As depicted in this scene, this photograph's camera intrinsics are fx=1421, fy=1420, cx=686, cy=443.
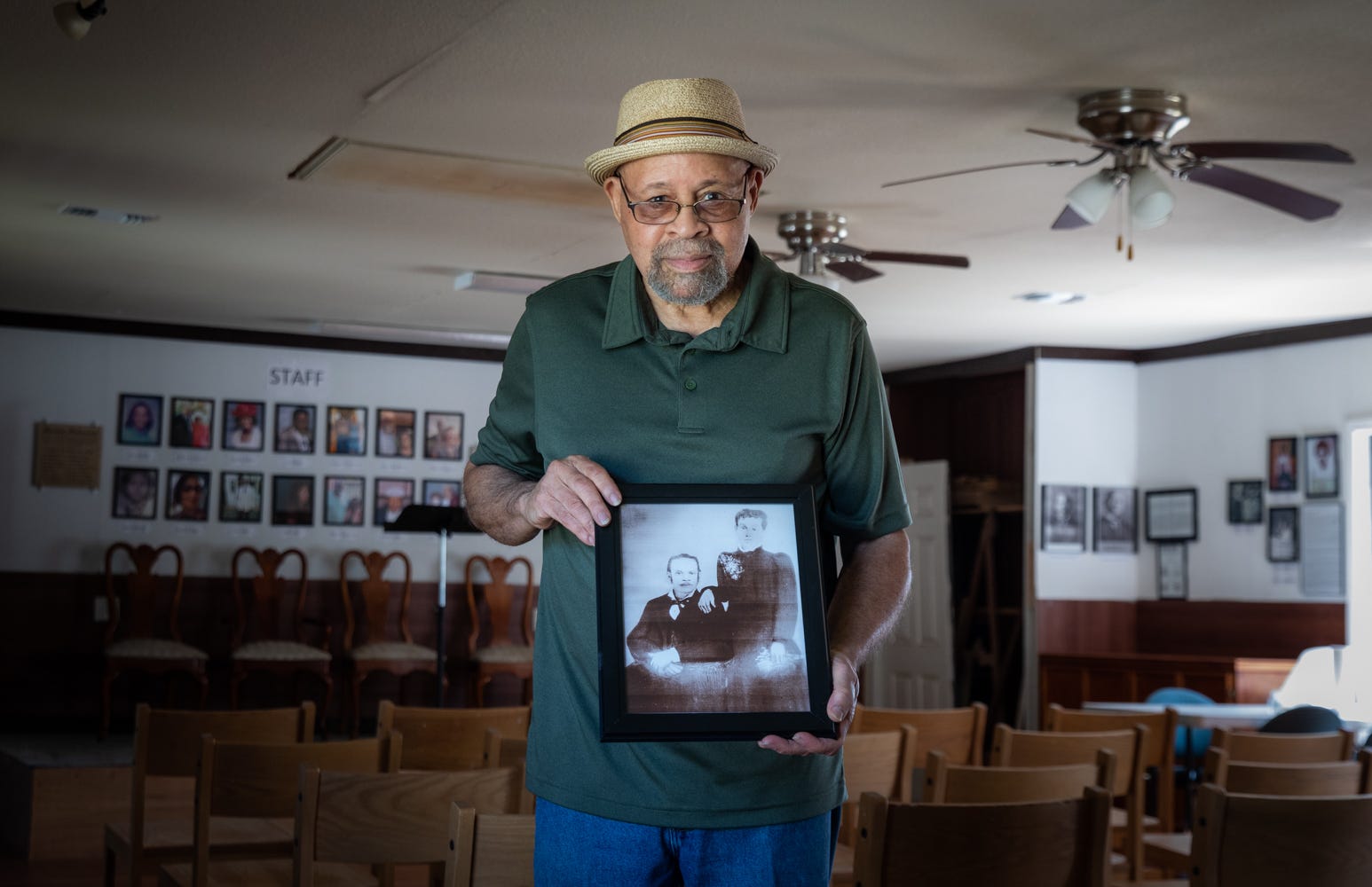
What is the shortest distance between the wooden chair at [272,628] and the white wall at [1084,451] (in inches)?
202

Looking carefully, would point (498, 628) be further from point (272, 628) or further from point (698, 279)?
point (698, 279)

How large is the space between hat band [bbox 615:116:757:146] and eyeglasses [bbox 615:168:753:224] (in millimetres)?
70

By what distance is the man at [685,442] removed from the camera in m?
1.56

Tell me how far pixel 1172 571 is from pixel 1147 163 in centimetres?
592

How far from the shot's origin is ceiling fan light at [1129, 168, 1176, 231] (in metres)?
4.58

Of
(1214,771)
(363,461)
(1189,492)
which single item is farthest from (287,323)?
(1214,771)

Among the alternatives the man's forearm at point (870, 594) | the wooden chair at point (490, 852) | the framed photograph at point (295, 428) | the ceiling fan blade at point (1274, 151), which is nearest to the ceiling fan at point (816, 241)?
the ceiling fan blade at point (1274, 151)

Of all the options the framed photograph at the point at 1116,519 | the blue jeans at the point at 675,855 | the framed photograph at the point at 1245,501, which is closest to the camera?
the blue jeans at the point at 675,855

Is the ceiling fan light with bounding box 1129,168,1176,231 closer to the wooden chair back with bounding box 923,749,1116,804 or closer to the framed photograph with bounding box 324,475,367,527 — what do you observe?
the wooden chair back with bounding box 923,749,1116,804

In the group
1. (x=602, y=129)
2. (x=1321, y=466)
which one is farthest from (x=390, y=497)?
(x=1321, y=466)

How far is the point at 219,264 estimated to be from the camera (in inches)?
310

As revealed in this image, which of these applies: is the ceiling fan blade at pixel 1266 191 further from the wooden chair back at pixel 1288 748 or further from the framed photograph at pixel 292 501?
the framed photograph at pixel 292 501

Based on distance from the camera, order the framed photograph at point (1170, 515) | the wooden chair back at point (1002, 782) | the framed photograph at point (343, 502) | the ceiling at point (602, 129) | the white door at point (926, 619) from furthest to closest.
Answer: the white door at point (926, 619)
the framed photograph at point (343, 502)
the framed photograph at point (1170, 515)
the ceiling at point (602, 129)
the wooden chair back at point (1002, 782)

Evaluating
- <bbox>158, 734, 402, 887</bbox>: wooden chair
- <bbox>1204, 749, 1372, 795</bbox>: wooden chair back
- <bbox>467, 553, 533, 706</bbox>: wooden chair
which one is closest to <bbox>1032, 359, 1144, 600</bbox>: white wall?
<bbox>467, 553, 533, 706</bbox>: wooden chair
